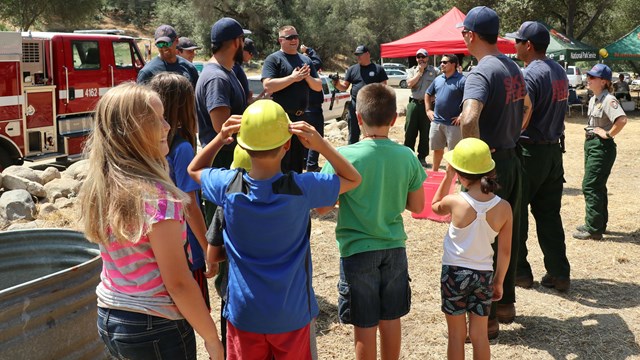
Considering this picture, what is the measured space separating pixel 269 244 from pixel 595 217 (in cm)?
499

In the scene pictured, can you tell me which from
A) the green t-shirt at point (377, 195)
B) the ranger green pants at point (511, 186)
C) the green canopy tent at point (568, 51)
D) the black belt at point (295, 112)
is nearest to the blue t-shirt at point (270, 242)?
the green t-shirt at point (377, 195)

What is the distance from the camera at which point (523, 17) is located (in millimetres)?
28359

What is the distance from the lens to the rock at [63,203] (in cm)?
814

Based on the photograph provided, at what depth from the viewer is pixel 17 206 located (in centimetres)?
760

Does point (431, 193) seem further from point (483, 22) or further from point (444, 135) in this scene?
point (483, 22)

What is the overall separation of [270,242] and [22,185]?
23.9ft

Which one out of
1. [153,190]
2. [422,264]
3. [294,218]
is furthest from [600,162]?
[153,190]

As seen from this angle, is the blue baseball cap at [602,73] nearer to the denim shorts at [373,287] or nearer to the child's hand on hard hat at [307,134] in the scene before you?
the denim shorts at [373,287]

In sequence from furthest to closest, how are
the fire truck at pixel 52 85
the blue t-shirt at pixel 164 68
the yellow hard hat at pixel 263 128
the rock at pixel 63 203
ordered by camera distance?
the fire truck at pixel 52 85 → the rock at pixel 63 203 → the blue t-shirt at pixel 164 68 → the yellow hard hat at pixel 263 128

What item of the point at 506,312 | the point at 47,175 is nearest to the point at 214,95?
the point at 506,312

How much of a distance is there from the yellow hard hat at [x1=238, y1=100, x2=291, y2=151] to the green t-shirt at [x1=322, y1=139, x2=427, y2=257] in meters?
0.66

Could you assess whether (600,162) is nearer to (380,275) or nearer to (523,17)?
(380,275)

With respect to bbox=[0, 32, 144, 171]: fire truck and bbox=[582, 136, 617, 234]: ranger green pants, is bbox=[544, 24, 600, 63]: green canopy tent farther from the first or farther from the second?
bbox=[582, 136, 617, 234]: ranger green pants

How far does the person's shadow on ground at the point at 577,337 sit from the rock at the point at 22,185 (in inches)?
269
